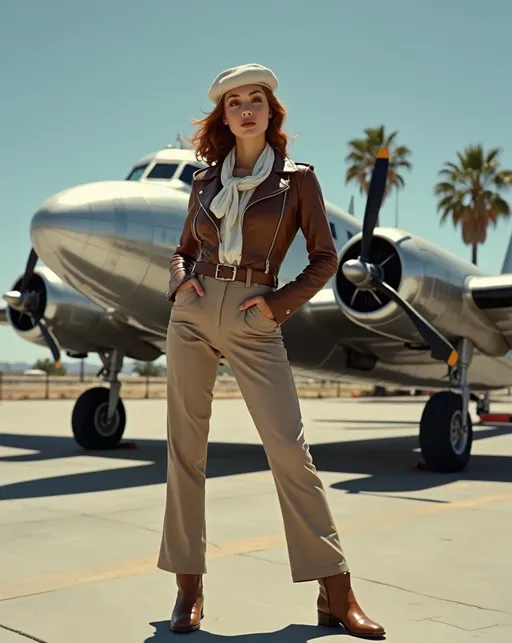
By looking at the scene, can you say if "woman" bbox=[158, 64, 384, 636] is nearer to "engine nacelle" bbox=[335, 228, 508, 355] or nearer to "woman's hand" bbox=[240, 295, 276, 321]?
"woman's hand" bbox=[240, 295, 276, 321]

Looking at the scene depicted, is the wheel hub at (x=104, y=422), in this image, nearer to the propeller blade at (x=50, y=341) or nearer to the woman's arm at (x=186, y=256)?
the propeller blade at (x=50, y=341)

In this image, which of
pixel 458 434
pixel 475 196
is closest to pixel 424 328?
pixel 458 434

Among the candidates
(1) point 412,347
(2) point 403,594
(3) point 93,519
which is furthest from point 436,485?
(2) point 403,594

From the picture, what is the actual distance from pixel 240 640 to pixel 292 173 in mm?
1884

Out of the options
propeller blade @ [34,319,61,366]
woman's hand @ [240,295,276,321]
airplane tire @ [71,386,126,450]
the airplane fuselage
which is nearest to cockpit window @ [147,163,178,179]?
the airplane fuselage

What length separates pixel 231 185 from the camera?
11.0 ft

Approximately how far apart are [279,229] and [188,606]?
1.60 meters

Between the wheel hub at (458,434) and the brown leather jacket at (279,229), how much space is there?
6.46m

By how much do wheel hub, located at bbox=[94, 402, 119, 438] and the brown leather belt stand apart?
9.07 metres

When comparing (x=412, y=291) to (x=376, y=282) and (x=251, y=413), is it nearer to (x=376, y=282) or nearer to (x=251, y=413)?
(x=376, y=282)

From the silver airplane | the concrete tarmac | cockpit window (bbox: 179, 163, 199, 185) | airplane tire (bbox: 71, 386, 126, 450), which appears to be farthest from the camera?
airplane tire (bbox: 71, 386, 126, 450)

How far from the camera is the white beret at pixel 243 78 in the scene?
131 inches

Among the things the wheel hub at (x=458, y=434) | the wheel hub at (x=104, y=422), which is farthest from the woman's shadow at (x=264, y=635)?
the wheel hub at (x=104, y=422)

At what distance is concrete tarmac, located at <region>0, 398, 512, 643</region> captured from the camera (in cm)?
333
